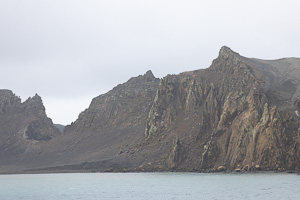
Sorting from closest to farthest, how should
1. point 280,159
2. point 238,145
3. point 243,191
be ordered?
point 243,191 → point 280,159 → point 238,145

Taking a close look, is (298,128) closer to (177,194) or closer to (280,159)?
(280,159)

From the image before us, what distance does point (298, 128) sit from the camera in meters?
172

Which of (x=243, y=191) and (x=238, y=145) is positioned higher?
(x=238, y=145)

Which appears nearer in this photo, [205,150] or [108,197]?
[108,197]

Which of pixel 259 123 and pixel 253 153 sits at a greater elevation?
pixel 259 123

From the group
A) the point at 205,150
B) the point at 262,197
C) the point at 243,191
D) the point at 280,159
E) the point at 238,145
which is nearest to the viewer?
the point at 262,197

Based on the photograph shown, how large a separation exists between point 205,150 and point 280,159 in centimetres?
3956

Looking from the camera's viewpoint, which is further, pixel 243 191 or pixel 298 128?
pixel 298 128

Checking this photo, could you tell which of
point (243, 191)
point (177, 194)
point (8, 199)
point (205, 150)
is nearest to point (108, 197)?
point (177, 194)

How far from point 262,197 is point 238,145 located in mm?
93090

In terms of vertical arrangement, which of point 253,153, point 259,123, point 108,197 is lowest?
point 108,197

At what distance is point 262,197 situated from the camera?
9294 centimetres

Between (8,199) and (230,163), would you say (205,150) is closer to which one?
(230,163)

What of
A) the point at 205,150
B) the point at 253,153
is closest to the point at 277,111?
the point at 253,153
